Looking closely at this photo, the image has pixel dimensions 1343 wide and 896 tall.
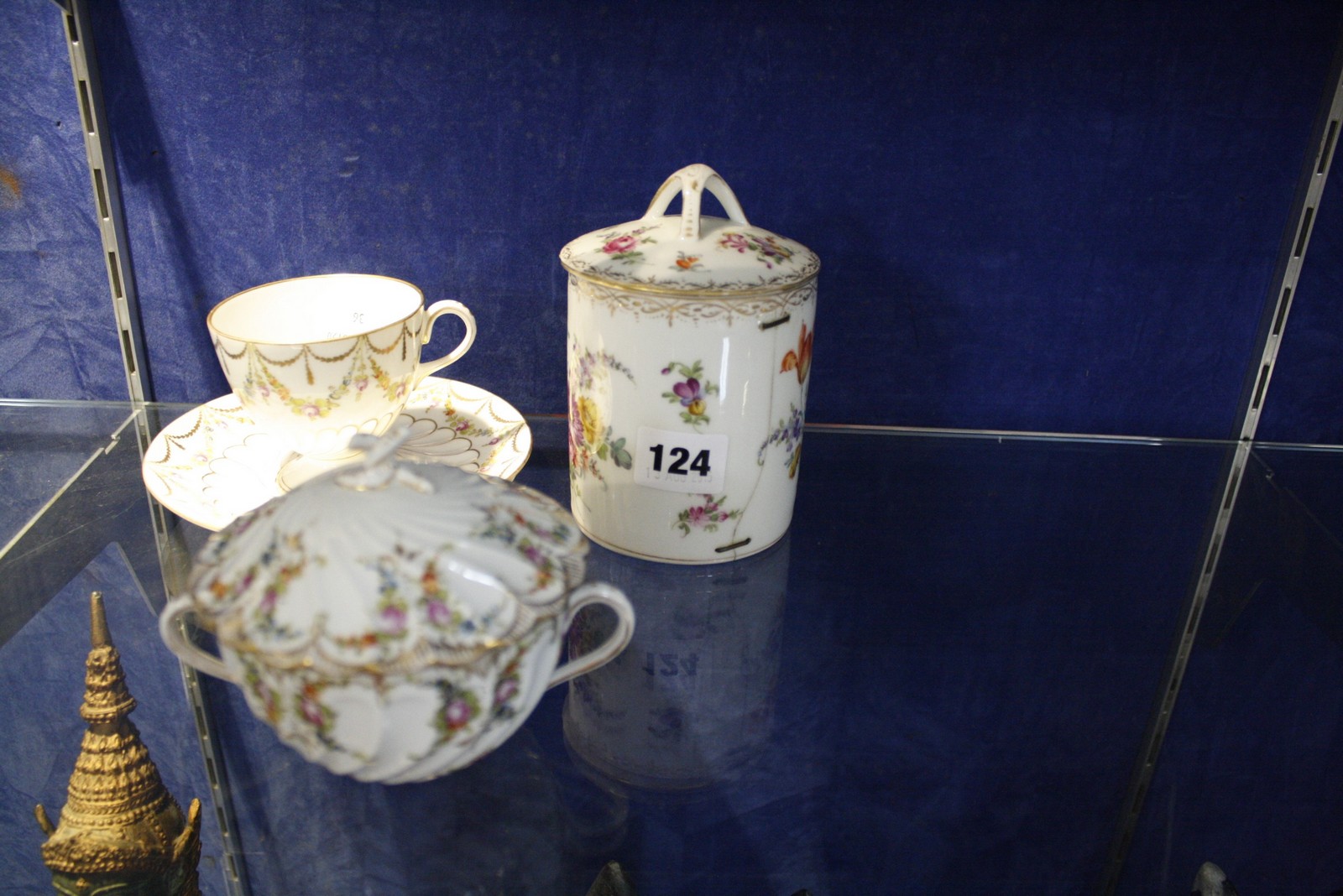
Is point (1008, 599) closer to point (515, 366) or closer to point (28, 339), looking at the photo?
point (515, 366)

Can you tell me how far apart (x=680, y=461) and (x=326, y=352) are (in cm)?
23

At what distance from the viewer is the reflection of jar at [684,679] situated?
0.58 metres

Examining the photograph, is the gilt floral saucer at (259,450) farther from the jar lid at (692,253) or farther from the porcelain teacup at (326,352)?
the jar lid at (692,253)

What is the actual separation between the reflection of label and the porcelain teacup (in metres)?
0.17

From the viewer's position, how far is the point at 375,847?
524mm

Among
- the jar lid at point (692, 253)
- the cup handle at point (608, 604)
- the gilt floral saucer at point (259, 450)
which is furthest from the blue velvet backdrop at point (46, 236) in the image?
the cup handle at point (608, 604)

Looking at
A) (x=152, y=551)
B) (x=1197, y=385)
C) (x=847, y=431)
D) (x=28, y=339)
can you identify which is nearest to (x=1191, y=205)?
(x=1197, y=385)

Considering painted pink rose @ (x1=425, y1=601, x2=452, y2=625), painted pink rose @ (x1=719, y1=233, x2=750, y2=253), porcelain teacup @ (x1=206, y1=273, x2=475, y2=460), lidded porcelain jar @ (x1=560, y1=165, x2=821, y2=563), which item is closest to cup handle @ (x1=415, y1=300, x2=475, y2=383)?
porcelain teacup @ (x1=206, y1=273, x2=475, y2=460)

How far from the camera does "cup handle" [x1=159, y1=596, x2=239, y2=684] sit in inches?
18.6

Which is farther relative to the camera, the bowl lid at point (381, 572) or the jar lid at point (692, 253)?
the jar lid at point (692, 253)

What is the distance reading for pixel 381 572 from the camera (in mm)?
438

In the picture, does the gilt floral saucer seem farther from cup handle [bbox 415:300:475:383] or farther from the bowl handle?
the bowl handle

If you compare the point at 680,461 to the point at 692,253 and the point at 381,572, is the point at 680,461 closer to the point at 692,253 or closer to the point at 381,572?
the point at 692,253

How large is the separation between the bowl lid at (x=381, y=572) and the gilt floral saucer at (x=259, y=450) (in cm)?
21
